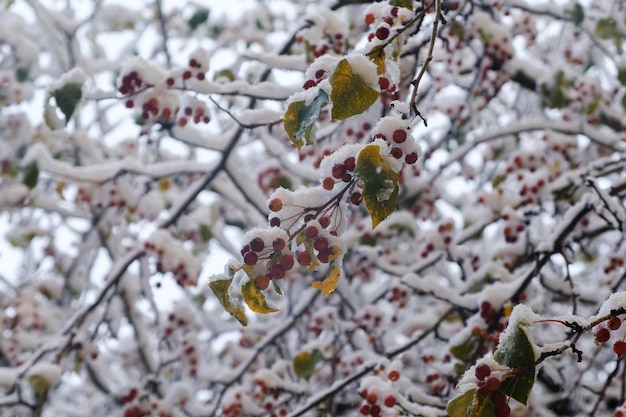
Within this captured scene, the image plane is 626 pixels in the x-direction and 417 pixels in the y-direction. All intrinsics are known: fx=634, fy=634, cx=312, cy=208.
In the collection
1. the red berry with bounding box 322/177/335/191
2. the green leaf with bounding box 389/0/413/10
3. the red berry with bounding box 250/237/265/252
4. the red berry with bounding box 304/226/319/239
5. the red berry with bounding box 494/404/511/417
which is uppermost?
the green leaf with bounding box 389/0/413/10

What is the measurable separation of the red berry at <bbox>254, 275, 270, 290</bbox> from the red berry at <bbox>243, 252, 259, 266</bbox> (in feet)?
0.12

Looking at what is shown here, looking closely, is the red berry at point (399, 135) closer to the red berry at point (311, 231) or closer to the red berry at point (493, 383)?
the red berry at point (311, 231)

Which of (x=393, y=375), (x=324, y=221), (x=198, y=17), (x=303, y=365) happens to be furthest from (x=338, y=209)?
(x=198, y=17)

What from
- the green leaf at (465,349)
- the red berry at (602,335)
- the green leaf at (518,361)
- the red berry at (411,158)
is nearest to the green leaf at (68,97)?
the red berry at (411,158)

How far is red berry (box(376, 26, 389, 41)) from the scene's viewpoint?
4.70 ft

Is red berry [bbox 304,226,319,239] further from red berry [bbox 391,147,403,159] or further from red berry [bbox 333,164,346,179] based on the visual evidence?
red berry [bbox 391,147,403,159]

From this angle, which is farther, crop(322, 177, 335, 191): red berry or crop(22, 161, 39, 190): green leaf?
crop(22, 161, 39, 190): green leaf

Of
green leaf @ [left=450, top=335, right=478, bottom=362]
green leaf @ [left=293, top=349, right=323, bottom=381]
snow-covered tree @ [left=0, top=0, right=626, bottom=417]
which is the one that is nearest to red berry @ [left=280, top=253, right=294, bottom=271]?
snow-covered tree @ [left=0, top=0, right=626, bottom=417]

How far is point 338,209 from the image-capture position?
128cm

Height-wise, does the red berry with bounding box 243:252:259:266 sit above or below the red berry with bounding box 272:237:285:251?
below

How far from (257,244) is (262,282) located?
0.26 ft

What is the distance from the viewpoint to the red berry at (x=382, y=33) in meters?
1.43

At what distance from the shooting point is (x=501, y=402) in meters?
1.13

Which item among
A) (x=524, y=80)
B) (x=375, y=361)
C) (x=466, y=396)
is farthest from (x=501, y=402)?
(x=524, y=80)
